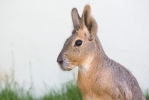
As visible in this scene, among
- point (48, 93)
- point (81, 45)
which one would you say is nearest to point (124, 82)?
point (81, 45)

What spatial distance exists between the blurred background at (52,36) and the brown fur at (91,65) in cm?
137

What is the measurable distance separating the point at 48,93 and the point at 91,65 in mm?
1494

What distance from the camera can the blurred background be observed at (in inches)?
155

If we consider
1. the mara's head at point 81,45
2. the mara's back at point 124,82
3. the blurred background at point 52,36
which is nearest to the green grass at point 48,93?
the blurred background at point 52,36

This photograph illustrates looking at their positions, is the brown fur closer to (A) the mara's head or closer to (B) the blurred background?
(A) the mara's head

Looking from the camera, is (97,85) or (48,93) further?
(48,93)

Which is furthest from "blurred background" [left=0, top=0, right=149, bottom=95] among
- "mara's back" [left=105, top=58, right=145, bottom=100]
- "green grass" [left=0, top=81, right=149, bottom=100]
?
"mara's back" [left=105, top=58, right=145, bottom=100]

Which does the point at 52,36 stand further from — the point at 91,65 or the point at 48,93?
the point at 91,65

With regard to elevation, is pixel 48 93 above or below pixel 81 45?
below

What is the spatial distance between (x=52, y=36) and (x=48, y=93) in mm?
526

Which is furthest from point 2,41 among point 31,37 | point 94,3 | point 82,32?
point 82,32

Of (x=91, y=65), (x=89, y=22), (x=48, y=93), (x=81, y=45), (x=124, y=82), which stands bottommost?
(x=48, y=93)

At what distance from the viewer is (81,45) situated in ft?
8.18

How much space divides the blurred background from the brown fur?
1.37 metres
